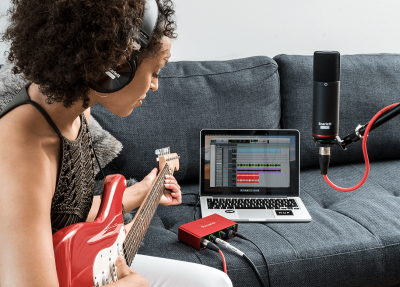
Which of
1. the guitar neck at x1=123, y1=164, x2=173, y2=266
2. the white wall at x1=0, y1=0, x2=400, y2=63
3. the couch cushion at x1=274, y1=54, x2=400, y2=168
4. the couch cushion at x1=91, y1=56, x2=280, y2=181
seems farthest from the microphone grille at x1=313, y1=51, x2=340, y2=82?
the white wall at x1=0, y1=0, x2=400, y2=63

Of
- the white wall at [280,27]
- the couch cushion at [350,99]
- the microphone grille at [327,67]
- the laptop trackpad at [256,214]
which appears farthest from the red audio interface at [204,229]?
the white wall at [280,27]

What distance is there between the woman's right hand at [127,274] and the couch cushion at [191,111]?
0.85 m

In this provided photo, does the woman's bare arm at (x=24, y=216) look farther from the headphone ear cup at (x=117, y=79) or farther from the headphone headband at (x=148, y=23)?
the headphone headband at (x=148, y=23)

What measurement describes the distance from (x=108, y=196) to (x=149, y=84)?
310 mm

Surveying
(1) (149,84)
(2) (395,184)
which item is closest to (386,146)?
(2) (395,184)

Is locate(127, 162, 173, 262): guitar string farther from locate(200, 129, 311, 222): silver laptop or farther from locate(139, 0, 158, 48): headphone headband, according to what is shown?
locate(139, 0, 158, 48): headphone headband

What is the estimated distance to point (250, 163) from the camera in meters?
1.65

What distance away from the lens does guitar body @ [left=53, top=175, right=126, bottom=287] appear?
765 millimetres

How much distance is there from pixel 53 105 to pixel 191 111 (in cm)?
98

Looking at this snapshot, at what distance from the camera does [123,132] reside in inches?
66.8

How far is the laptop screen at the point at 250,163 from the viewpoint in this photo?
164 centimetres

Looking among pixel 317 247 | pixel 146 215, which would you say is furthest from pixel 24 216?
pixel 317 247

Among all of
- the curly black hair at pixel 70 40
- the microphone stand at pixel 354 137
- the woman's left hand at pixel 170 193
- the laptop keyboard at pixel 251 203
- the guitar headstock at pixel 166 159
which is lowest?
the laptop keyboard at pixel 251 203

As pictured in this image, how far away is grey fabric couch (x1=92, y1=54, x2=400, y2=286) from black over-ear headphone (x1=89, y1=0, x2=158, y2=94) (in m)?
0.66
